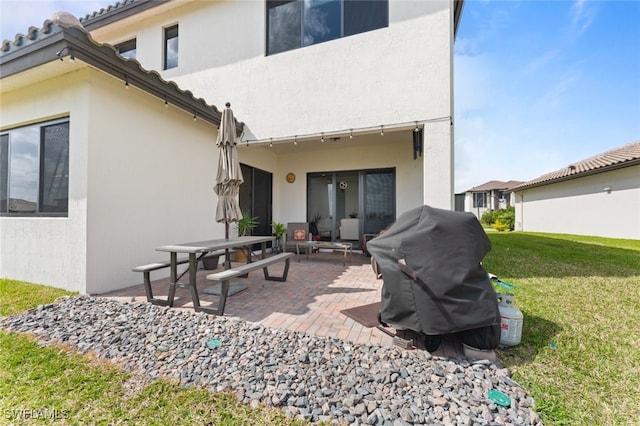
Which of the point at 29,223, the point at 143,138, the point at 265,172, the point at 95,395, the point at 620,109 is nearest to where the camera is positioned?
the point at 95,395

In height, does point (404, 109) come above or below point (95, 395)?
above

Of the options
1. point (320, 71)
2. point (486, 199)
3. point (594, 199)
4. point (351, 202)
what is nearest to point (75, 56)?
point (320, 71)

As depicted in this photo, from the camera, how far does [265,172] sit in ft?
30.2

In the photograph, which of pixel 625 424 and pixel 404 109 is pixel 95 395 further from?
pixel 404 109

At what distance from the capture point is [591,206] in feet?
43.8

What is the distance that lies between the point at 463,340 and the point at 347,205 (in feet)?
22.7

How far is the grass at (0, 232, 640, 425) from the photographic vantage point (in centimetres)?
184

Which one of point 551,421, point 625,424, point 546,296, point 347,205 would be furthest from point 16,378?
point 347,205

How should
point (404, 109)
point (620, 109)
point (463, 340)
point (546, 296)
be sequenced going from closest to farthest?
point (463, 340), point (546, 296), point (404, 109), point (620, 109)

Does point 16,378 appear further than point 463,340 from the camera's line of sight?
No

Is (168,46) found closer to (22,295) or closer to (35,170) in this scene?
(35,170)

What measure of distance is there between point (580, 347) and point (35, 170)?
326 inches

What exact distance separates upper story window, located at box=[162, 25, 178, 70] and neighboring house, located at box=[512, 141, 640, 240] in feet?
58.9

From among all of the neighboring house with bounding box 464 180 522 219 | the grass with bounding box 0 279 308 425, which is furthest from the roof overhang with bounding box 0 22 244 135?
the neighboring house with bounding box 464 180 522 219
